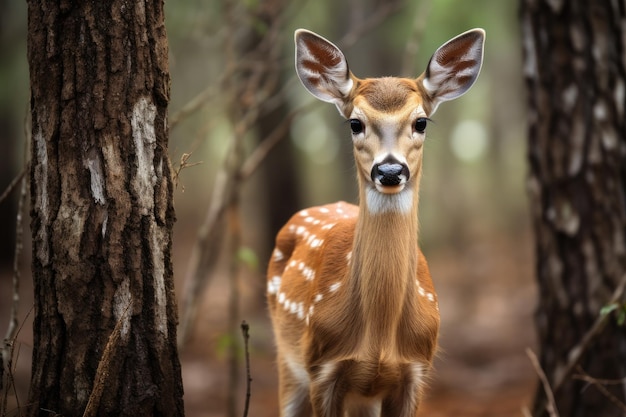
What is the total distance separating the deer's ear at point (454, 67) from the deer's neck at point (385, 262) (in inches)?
23.7

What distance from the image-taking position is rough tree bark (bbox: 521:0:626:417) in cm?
496

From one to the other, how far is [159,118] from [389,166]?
994 mm

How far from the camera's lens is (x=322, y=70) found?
3967 mm

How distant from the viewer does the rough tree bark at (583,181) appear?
4.96 m

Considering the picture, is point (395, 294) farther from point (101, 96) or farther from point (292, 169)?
point (292, 169)

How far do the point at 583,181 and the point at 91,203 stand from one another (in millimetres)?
3204

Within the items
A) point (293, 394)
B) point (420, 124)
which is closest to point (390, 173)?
point (420, 124)

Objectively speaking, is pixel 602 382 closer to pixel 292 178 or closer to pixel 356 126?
pixel 356 126

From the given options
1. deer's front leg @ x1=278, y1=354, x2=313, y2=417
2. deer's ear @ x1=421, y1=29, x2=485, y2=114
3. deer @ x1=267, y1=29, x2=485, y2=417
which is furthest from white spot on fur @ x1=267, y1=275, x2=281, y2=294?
deer's ear @ x1=421, y1=29, x2=485, y2=114

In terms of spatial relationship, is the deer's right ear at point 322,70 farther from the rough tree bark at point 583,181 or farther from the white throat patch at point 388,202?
the rough tree bark at point 583,181

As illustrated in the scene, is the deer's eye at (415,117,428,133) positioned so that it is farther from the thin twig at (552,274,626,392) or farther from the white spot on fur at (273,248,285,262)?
the white spot on fur at (273,248,285,262)

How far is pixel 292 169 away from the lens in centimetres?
1294

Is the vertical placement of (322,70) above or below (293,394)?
above

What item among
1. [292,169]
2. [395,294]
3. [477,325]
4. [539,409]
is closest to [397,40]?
[292,169]
